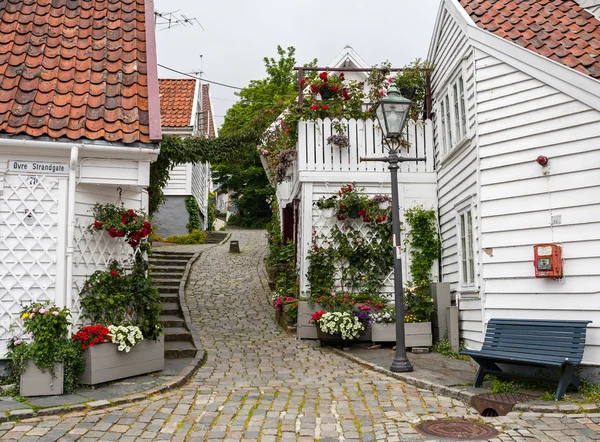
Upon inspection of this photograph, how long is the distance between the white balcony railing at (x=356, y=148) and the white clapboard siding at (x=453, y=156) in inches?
11.7

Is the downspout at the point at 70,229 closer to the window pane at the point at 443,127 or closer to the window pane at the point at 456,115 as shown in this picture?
the window pane at the point at 456,115

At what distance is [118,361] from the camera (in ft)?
25.0

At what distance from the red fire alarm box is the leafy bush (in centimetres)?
1695

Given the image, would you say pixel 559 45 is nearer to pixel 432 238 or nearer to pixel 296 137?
pixel 432 238

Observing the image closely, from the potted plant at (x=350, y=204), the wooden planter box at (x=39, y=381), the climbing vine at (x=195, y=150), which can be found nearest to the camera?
the wooden planter box at (x=39, y=381)

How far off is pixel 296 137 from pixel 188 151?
7.39ft

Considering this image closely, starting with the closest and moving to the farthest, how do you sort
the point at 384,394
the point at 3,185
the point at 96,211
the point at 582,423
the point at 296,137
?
the point at 582,423 < the point at 384,394 < the point at 3,185 < the point at 96,211 < the point at 296,137

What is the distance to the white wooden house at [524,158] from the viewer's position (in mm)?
7324

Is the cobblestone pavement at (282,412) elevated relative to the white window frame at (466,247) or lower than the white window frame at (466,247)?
lower

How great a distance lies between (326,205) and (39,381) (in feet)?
19.9

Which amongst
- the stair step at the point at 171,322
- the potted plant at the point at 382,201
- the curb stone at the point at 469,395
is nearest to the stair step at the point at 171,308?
the stair step at the point at 171,322

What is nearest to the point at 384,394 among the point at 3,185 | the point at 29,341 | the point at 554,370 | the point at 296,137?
the point at 554,370

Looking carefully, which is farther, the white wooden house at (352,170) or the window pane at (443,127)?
the white wooden house at (352,170)

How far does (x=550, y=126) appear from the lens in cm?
778
